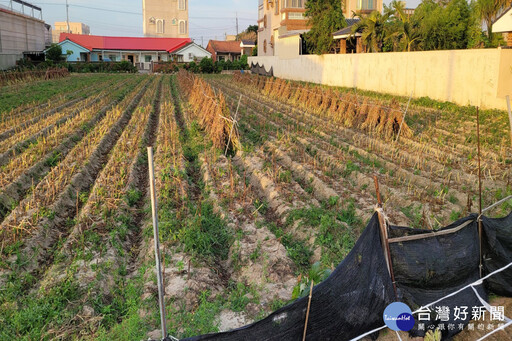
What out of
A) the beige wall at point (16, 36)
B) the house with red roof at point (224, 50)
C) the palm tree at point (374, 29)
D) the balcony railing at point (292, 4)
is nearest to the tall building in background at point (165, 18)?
the house with red roof at point (224, 50)

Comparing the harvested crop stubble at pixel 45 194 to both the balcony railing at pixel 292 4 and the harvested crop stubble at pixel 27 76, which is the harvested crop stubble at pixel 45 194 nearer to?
the harvested crop stubble at pixel 27 76

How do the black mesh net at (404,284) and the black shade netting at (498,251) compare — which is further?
the black shade netting at (498,251)

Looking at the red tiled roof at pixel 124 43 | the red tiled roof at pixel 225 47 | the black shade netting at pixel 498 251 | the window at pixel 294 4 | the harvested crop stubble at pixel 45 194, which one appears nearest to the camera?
the black shade netting at pixel 498 251

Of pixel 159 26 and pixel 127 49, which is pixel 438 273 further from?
pixel 159 26

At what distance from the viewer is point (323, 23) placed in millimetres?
28812

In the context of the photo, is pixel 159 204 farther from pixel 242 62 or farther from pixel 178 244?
pixel 242 62

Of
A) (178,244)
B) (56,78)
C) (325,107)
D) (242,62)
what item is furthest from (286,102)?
(242,62)

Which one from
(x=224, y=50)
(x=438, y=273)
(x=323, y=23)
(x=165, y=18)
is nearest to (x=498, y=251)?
(x=438, y=273)

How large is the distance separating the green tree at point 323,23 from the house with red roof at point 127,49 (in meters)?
26.5

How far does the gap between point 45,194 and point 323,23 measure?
2535cm

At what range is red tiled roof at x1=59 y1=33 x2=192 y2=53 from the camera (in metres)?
53.1

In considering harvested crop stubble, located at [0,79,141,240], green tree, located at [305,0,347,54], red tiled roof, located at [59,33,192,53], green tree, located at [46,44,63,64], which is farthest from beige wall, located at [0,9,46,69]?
harvested crop stubble, located at [0,79,141,240]

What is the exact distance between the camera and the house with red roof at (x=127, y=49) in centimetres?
5225

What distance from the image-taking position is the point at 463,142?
1009 cm
